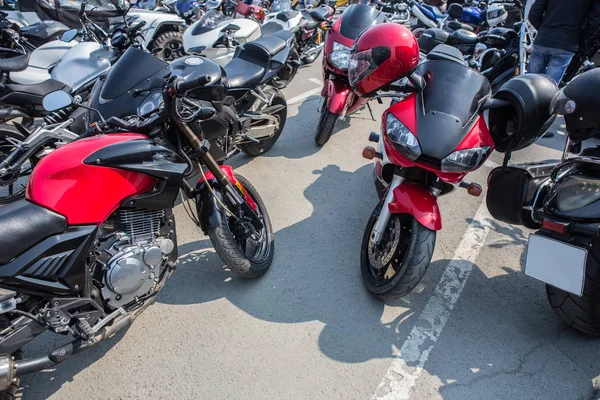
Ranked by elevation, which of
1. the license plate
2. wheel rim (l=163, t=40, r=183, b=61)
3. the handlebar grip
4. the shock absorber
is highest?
the handlebar grip

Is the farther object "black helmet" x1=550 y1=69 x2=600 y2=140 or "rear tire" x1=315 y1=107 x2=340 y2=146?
"rear tire" x1=315 y1=107 x2=340 y2=146

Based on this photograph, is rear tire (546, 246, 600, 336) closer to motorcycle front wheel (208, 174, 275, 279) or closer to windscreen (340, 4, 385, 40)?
motorcycle front wheel (208, 174, 275, 279)

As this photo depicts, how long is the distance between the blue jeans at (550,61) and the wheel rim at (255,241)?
12.7 ft

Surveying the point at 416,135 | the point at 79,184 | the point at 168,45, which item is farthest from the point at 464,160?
the point at 168,45

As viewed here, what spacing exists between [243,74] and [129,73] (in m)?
1.13

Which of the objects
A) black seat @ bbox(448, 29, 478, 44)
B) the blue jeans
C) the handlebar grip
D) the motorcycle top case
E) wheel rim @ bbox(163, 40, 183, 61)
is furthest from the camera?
wheel rim @ bbox(163, 40, 183, 61)

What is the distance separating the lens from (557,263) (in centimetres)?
212

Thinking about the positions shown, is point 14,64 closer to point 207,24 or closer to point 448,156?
point 207,24

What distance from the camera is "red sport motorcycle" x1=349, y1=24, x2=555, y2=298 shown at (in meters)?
2.35

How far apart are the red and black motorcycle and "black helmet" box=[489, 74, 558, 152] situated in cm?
174

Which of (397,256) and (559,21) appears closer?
(397,256)

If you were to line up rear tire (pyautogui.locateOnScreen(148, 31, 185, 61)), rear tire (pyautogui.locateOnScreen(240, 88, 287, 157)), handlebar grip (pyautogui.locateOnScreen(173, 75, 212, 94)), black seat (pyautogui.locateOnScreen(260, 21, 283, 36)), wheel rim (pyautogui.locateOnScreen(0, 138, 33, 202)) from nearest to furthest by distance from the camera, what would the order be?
handlebar grip (pyautogui.locateOnScreen(173, 75, 212, 94)) → wheel rim (pyautogui.locateOnScreen(0, 138, 33, 202)) → rear tire (pyautogui.locateOnScreen(240, 88, 287, 157)) → black seat (pyautogui.locateOnScreen(260, 21, 283, 36)) → rear tire (pyautogui.locateOnScreen(148, 31, 185, 61))

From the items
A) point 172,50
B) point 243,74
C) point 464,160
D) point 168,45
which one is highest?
point 464,160

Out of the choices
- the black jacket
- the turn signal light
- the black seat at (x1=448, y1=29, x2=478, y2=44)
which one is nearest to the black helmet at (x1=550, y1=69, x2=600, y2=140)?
the turn signal light
